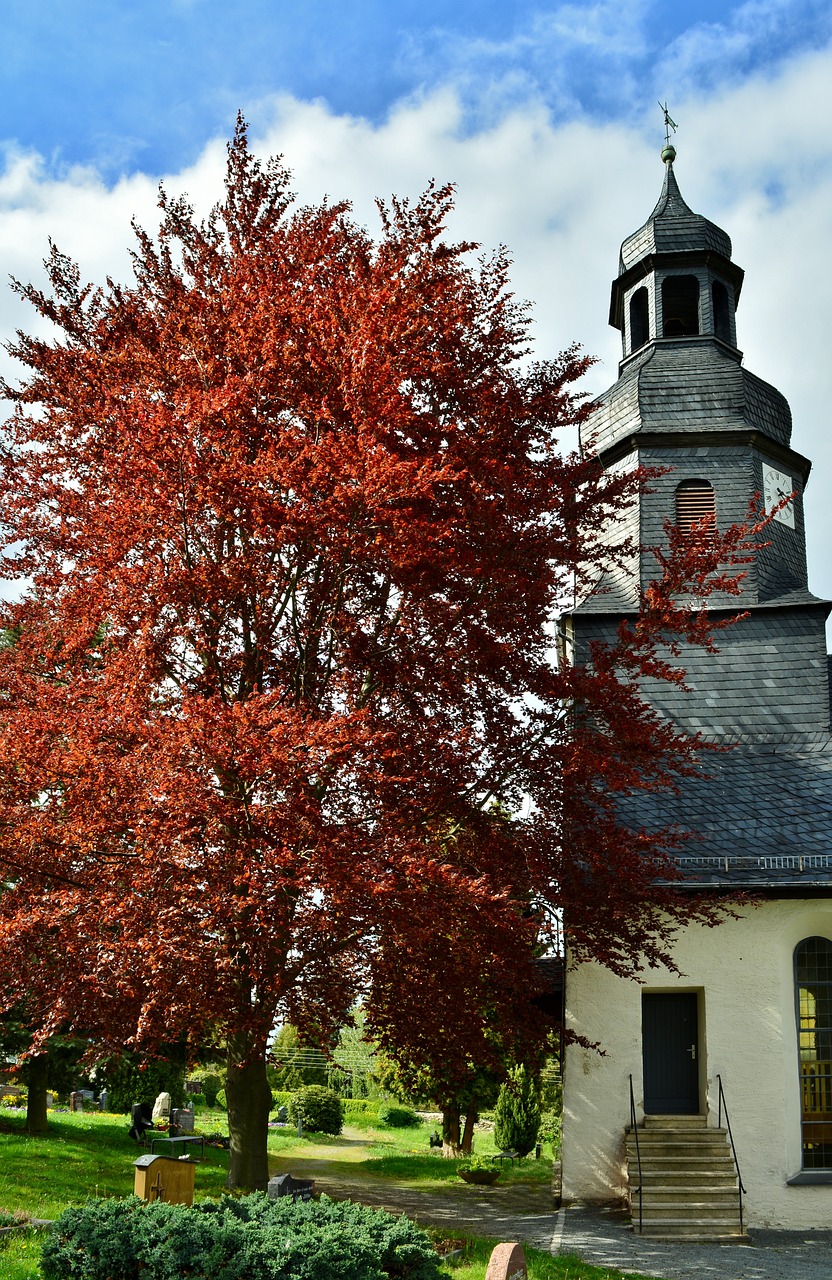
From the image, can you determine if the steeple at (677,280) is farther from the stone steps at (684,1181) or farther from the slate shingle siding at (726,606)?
the stone steps at (684,1181)

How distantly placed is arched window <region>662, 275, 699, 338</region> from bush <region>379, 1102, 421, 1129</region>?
20.0 metres

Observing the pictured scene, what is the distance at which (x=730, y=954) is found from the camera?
1361cm

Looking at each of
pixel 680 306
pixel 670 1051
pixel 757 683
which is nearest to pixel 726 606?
pixel 757 683

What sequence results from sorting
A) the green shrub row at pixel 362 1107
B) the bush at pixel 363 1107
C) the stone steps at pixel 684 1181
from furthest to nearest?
the green shrub row at pixel 362 1107 → the bush at pixel 363 1107 → the stone steps at pixel 684 1181

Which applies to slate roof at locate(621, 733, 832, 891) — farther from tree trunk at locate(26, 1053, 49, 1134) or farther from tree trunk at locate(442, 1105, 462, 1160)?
tree trunk at locate(26, 1053, 49, 1134)

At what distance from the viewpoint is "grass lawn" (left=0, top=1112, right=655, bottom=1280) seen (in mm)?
9102

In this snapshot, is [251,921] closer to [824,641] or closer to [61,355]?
[61,355]

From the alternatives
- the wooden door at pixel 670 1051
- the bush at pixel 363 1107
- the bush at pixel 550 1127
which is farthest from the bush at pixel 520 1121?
the bush at pixel 363 1107

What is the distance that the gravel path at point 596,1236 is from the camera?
10.1m

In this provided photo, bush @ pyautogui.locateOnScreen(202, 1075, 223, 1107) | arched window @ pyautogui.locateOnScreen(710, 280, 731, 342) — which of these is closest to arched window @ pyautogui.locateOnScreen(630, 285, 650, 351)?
arched window @ pyautogui.locateOnScreen(710, 280, 731, 342)

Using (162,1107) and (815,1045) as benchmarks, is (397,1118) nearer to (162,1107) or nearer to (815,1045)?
(162,1107)

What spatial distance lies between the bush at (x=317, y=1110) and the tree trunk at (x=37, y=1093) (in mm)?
8773

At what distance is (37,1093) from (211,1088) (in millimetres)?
13658

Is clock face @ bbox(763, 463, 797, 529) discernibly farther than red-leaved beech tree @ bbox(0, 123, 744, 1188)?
Yes
